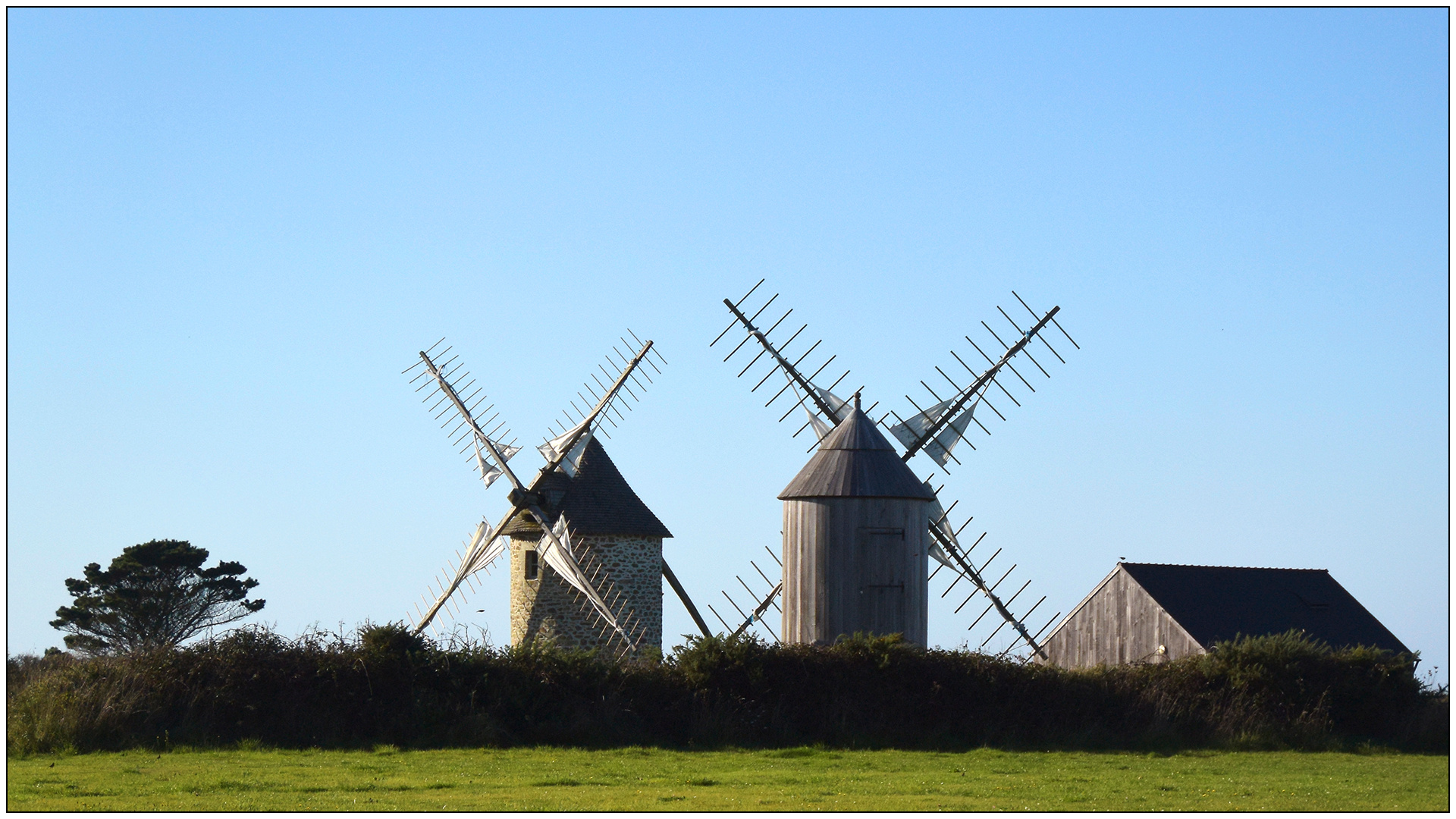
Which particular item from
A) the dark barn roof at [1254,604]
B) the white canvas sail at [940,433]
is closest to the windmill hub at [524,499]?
the white canvas sail at [940,433]

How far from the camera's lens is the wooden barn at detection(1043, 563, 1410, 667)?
83.3 feet

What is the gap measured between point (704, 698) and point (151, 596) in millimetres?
23203

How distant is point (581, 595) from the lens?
27.8 meters

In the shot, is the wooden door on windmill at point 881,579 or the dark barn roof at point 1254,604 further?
the dark barn roof at point 1254,604

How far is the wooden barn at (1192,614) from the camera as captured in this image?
83.3 feet

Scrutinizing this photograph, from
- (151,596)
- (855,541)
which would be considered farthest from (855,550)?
(151,596)

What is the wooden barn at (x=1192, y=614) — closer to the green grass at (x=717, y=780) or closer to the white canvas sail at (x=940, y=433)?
the white canvas sail at (x=940, y=433)

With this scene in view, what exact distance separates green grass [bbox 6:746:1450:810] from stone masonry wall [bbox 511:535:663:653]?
955cm

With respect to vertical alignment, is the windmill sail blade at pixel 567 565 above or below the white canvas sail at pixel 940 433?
below

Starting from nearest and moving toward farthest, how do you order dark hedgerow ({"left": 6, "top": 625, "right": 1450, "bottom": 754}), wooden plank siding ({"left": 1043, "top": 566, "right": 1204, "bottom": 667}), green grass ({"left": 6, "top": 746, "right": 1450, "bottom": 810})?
green grass ({"left": 6, "top": 746, "right": 1450, "bottom": 810})
dark hedgerow ({"left": 6, "top": 625, "right": 1450, "bottom": 754})
wooden plank siding ({"left": 1043, "top": 566, "right": 1204, "bottom": 667})

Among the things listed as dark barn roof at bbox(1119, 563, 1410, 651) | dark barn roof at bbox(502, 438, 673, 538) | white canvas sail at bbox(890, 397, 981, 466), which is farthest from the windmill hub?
dark barn roof at bbox(1119, 563, 1410, 651)

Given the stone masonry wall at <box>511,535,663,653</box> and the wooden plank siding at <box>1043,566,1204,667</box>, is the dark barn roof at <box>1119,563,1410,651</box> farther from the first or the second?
the stone masonry wall at <box>511,535,663,653</box>

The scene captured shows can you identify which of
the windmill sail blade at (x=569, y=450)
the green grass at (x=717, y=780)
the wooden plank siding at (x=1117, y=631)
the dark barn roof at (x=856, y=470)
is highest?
the windmill sail blade at (x=569, y=450)

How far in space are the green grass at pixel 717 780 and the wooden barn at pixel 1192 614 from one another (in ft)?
22.1
